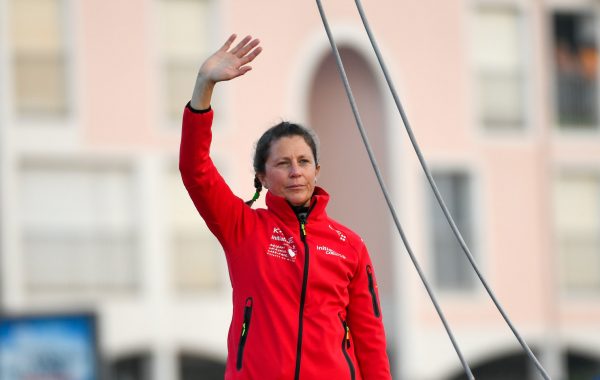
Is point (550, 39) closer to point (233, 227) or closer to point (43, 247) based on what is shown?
point (43, 247)

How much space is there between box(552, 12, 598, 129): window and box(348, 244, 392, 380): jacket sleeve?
78.2 ft

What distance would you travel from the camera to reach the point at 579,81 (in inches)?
1153

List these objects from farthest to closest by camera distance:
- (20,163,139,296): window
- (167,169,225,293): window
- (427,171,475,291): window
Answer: (427,171,475,291): window, (167,169,225,293): window, (20,163,139,296): window

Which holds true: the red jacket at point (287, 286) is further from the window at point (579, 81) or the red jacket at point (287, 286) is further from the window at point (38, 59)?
the window at point (579, 81)

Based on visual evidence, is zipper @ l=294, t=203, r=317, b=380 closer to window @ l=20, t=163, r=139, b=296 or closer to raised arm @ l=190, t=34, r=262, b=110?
raised arm @ l=190, t=34, r=262, b=110

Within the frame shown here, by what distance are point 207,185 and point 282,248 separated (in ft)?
1.16

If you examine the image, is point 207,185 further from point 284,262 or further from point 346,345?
point 346,345

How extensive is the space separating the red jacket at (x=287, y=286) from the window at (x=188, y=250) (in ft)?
67.0

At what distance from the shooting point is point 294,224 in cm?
552

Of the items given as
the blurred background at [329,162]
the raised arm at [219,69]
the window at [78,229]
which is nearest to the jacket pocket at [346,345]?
the raised arm at [219,69]

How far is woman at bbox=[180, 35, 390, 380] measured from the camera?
207 inches

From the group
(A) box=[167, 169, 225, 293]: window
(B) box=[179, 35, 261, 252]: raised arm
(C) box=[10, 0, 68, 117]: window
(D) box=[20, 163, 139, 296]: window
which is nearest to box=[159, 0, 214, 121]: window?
(A) box=[167, 169, 225, 293]: window

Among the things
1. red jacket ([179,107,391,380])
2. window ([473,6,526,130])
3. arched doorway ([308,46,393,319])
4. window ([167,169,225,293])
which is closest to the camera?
red jacket ([179,107,391,380])

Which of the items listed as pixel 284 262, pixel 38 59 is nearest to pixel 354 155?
pixel 38 59
